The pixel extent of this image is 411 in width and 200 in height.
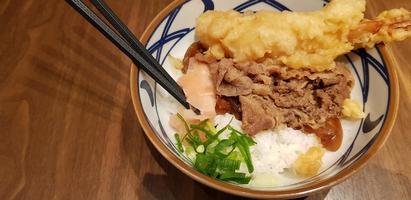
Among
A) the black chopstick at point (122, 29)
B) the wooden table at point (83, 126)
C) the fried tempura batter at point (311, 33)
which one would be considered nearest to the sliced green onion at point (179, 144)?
the wooden table at point (83, 126)

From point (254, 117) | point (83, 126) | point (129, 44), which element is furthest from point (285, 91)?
point (83, 126)

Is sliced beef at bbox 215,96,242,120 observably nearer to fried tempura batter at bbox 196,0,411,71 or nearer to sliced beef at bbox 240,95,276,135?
sliced beef at bbox 240,95,276,135

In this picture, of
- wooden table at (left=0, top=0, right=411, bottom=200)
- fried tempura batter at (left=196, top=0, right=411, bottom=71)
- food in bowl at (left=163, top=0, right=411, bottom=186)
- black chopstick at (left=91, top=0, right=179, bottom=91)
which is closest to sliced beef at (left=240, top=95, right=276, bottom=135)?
food in bowl at (left=163, top=0, right=411, bottom=186)

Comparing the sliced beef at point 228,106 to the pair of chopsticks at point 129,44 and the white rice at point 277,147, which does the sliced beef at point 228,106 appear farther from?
the pair of chopsticks at point 129,44

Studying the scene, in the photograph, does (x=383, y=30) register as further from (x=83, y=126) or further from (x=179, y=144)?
(x=83, y=126)

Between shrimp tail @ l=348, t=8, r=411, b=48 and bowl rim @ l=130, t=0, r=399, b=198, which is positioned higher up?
shrimp tail @ l=348, t=8, r=411, b=48

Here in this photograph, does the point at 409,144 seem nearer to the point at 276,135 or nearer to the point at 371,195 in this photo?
the point at 371,195

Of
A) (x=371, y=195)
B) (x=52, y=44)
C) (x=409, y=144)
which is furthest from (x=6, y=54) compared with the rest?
(x=409, y=144)

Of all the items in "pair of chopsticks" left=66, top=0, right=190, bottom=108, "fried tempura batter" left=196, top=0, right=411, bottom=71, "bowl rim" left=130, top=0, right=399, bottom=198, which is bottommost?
"bowl rim" left=130, top=0, right=399, bottom=198
